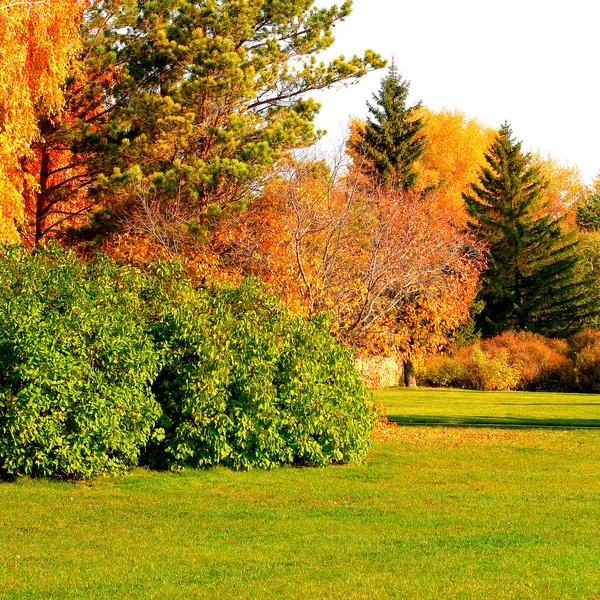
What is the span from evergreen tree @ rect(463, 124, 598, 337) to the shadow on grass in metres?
20.2

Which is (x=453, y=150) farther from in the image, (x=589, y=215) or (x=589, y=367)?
(x=589, y=367)

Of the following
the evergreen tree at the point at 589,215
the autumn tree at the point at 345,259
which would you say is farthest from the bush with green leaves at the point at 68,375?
the evergreen tree at the point at 589,215

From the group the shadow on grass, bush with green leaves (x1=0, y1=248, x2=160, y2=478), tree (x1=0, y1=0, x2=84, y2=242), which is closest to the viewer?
bush with green leaves (x1=0, y1=248, x2=160, y2=478)

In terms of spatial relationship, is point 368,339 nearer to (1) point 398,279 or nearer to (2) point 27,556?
(1) point 398,279

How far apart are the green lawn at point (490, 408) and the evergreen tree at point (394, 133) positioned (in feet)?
37.2

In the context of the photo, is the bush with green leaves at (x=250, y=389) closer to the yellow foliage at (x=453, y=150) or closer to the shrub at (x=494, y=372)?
the shrub at (x=494, y=372)

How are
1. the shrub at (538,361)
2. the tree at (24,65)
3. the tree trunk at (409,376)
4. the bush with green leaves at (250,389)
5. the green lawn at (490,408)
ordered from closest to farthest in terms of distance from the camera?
the bush with green leaves at (250,389) → the tree at (24,65) → the green lawn at (490,408) → the shrub at (538,361) → the tree trunk at (409,376)

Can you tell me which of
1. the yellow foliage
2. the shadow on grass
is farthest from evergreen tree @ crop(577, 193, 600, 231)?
the shadow on grass

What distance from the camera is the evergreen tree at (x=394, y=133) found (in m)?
41.5

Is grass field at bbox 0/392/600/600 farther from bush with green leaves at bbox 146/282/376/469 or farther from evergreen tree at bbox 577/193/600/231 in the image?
evergreen tree at bbox 577/193/600/231

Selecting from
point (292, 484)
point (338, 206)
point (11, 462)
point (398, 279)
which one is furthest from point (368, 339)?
point (11, 462)

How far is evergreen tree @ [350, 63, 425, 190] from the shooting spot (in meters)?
41.5

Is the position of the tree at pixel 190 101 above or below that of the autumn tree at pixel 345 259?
above

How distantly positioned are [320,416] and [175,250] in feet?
26.1
